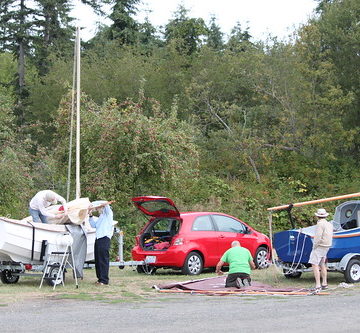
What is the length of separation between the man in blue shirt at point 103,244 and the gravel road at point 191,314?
2117 millimetres

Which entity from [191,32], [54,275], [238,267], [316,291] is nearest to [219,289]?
[238,267]

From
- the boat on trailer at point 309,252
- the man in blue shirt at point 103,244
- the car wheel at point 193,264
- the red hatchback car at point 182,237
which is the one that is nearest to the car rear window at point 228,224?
the red hatchback car at point 182,237

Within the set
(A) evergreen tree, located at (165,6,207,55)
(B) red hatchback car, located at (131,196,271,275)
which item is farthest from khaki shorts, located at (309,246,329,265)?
(A) evergreen tree, located at (165,6,207,55)

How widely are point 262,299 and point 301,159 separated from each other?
22.0 metres

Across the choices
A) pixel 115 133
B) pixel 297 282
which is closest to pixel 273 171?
pixel 115 133

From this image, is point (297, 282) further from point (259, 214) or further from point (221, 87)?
point (221, 87)

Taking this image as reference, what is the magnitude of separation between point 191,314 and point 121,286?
4263 millimetres

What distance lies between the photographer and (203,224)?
17656 mm

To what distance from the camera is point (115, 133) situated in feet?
78.9

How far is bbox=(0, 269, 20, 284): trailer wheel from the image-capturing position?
15.3m

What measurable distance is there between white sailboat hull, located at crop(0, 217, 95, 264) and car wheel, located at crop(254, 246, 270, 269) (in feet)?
19.5

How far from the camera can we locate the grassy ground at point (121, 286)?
12.9 m

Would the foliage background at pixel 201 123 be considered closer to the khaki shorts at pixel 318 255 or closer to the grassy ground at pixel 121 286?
the grassy ground at pixel 121 286

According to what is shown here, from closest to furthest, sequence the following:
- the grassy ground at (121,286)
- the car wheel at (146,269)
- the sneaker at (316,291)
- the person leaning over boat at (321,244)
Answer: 1. the grassy ground at (121,286)
2. the sneaker at (316,291)
3. the person leaning over boat at (321,244)
4. the car wheel at (146,269)
